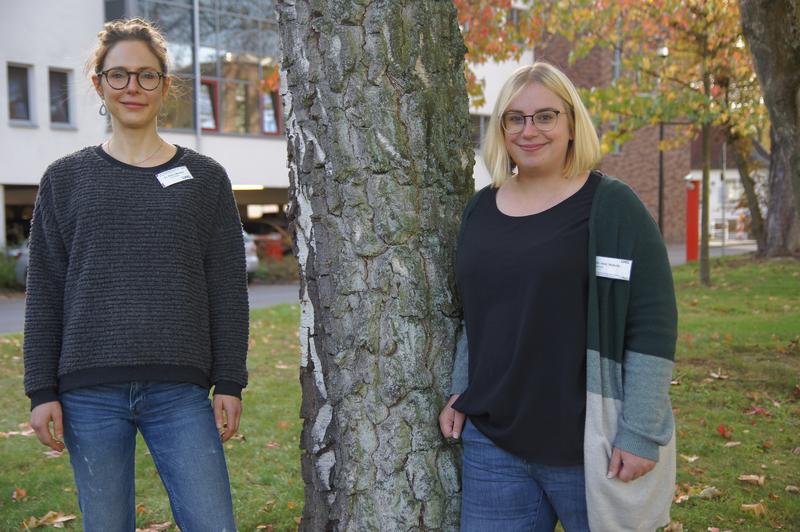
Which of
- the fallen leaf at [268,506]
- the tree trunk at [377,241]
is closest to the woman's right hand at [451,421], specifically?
the tree trunk at [377,241]

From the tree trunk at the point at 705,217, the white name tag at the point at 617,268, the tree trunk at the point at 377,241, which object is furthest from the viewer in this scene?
the tree trunk at the point at 705,217

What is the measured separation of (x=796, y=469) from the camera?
5.31 m

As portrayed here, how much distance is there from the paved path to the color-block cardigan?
10.5m

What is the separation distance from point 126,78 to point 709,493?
3.74m

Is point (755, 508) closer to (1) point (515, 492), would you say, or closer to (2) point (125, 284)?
(1) point (515, 492)

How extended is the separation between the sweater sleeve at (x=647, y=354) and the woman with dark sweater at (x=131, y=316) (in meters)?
1.24

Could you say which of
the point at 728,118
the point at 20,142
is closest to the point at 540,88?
the point at 728,118

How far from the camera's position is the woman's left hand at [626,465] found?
2391 mm

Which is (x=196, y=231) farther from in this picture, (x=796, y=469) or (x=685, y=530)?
(x=796, y=469)

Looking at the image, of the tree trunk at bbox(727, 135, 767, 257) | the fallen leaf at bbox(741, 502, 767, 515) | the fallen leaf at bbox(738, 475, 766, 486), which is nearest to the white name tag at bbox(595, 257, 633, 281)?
the fallen leaf at bbox(741, 502, 767, 515)

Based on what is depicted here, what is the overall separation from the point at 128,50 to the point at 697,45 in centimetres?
1358

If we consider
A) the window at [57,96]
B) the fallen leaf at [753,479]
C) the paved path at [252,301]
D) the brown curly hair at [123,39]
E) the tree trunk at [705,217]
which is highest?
the window at [57,96]

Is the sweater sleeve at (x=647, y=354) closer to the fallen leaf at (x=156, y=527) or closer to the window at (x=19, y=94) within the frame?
the fallen leaf at (x=156, y=527)

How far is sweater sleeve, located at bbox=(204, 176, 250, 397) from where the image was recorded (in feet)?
9.35
